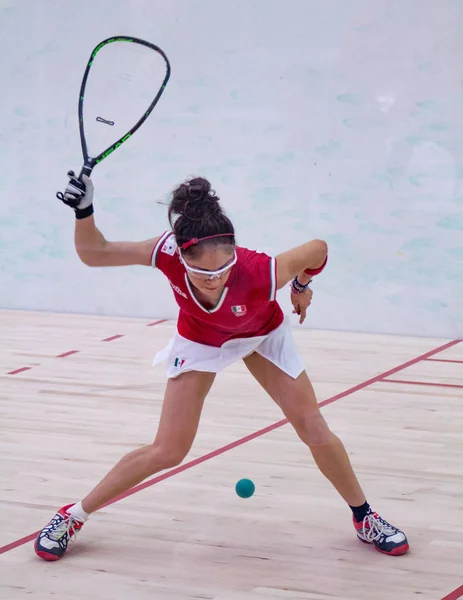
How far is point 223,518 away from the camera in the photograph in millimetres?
2566

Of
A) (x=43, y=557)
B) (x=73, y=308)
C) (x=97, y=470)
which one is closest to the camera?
(x=43, y=557)

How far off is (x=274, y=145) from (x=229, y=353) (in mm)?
3572

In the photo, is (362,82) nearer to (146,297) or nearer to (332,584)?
(146,297)

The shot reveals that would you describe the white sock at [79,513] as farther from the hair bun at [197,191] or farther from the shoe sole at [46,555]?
the hair bun at [197,191]

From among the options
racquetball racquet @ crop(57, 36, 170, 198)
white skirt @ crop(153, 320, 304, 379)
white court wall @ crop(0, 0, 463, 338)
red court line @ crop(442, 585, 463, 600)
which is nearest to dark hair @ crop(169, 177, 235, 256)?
white skirt @ crop(153, 320, 304, 379)

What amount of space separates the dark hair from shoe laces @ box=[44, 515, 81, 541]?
704 millimetres

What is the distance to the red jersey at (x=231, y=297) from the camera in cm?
211

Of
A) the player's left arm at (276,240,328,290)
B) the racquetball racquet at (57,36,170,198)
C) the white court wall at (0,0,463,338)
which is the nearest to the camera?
the player's left arm at (276,240,328,290)

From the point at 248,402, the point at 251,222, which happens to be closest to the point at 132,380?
the point at 248,402

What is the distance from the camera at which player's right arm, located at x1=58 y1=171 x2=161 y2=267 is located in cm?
205

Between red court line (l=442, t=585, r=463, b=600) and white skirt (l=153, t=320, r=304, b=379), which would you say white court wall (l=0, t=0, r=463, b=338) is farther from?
red court line (l=442, t=585, r=463, b=600)

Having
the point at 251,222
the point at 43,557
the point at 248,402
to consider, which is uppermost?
the point at 43,557

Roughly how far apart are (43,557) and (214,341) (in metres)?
0.62

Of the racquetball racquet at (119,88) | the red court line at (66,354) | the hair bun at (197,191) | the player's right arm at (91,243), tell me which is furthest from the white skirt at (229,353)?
the racquetball racquet at (119,88)
